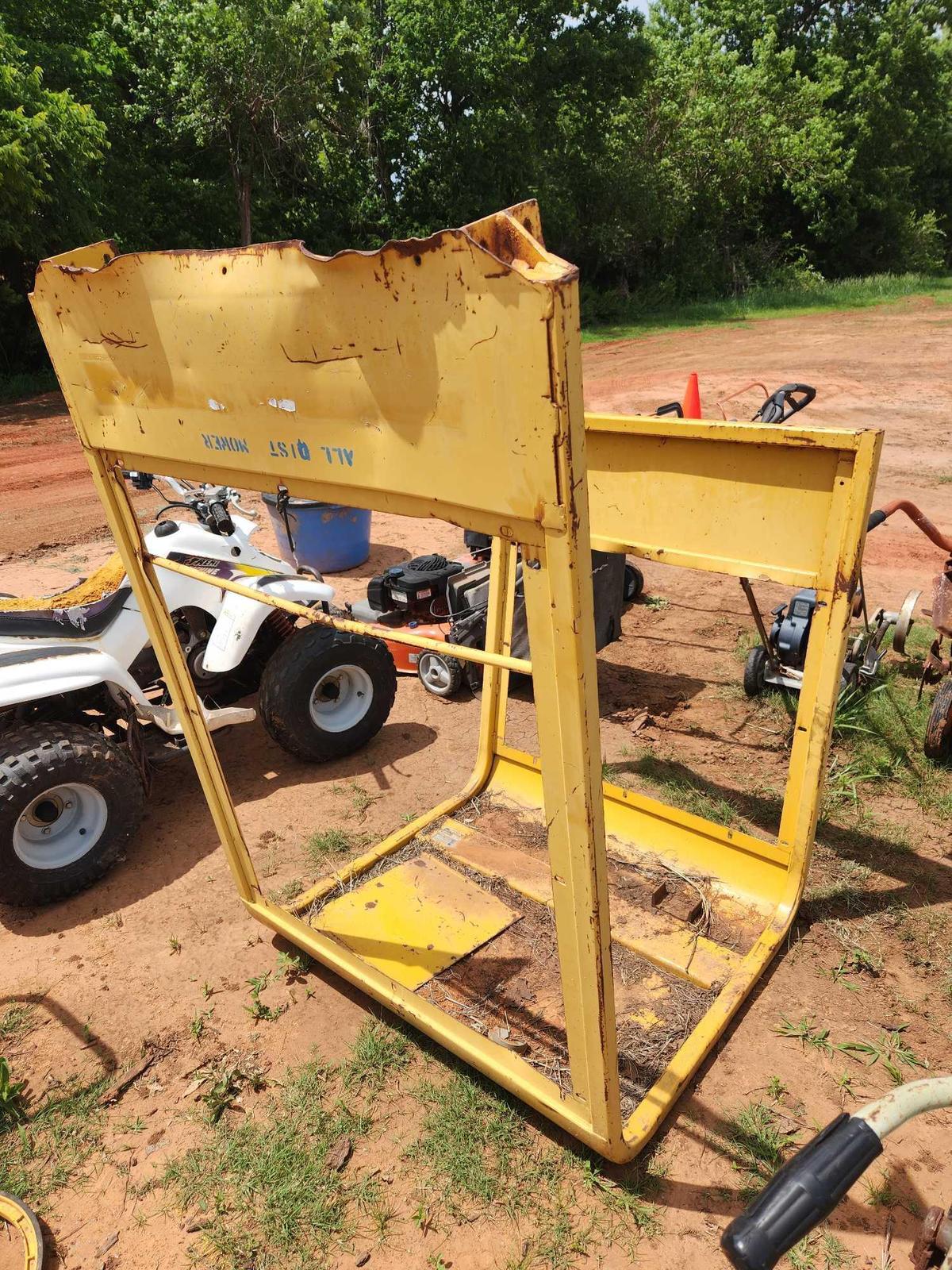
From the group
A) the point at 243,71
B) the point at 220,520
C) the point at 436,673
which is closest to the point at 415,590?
the point at 436,673

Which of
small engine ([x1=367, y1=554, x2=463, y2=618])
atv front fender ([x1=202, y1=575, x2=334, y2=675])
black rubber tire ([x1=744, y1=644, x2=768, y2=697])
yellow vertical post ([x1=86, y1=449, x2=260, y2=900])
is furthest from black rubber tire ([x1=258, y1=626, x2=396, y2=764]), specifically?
black rubber tire ([x1=744, y1=644, x2=768, y2=697])

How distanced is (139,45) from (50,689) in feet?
55.6

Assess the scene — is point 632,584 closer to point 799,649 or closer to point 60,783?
point 799,649

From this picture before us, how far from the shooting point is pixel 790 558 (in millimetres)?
2461

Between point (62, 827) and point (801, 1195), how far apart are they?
10.1ft

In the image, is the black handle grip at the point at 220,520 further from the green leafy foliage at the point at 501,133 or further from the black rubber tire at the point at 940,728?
the green leafy foliage at the point at 501,133

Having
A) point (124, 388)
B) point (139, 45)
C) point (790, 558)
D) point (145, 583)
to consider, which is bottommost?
point (790, 558)

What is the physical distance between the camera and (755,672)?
439 centimetres

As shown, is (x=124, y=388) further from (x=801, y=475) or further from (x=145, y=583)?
(x=801, y=475)

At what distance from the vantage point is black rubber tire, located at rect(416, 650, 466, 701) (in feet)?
15.4

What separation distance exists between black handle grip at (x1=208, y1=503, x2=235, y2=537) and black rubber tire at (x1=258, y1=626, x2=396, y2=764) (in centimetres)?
74

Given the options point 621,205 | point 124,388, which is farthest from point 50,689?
point 621,205

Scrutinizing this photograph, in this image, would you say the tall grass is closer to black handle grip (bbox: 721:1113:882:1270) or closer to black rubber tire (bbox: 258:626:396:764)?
black rubber tire (bbox: 258:626:396:764)

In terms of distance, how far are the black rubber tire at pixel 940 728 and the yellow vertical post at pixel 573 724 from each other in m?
2.58
